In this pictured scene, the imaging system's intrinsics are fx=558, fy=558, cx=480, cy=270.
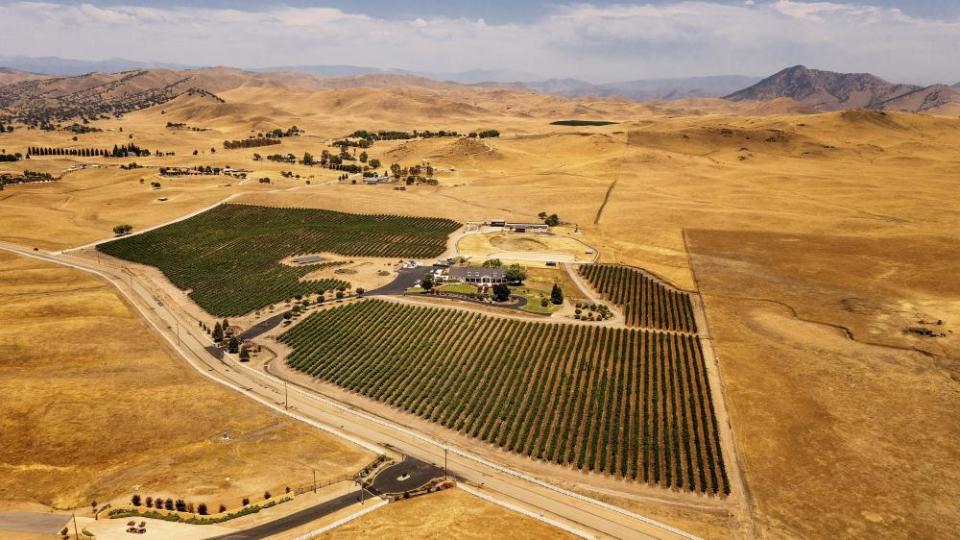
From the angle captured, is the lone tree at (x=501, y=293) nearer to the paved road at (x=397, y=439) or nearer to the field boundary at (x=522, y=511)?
the paved road at (x=397, y=439)

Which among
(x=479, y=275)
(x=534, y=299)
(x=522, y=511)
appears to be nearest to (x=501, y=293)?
(x=534, y=299)

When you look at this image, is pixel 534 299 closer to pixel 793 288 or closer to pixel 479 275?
pixel 479 275

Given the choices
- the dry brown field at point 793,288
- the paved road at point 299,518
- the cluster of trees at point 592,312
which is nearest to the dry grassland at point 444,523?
the paved road at point 299,518

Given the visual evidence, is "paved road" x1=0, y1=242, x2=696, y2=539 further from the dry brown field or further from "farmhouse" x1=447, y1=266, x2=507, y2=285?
"farmhouse" x1=447, y1=266, x2=507, y2=285

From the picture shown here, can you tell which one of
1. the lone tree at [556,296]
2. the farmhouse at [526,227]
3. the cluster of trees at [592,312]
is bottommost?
the cluster of trees at [592,312]

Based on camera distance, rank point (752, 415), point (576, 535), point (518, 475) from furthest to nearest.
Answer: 1. point (752, 415)
2. point (518, 475)
3. point (576, 535)

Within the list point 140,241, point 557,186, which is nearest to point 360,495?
point 140,241

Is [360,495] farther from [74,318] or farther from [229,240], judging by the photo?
[229,240]
